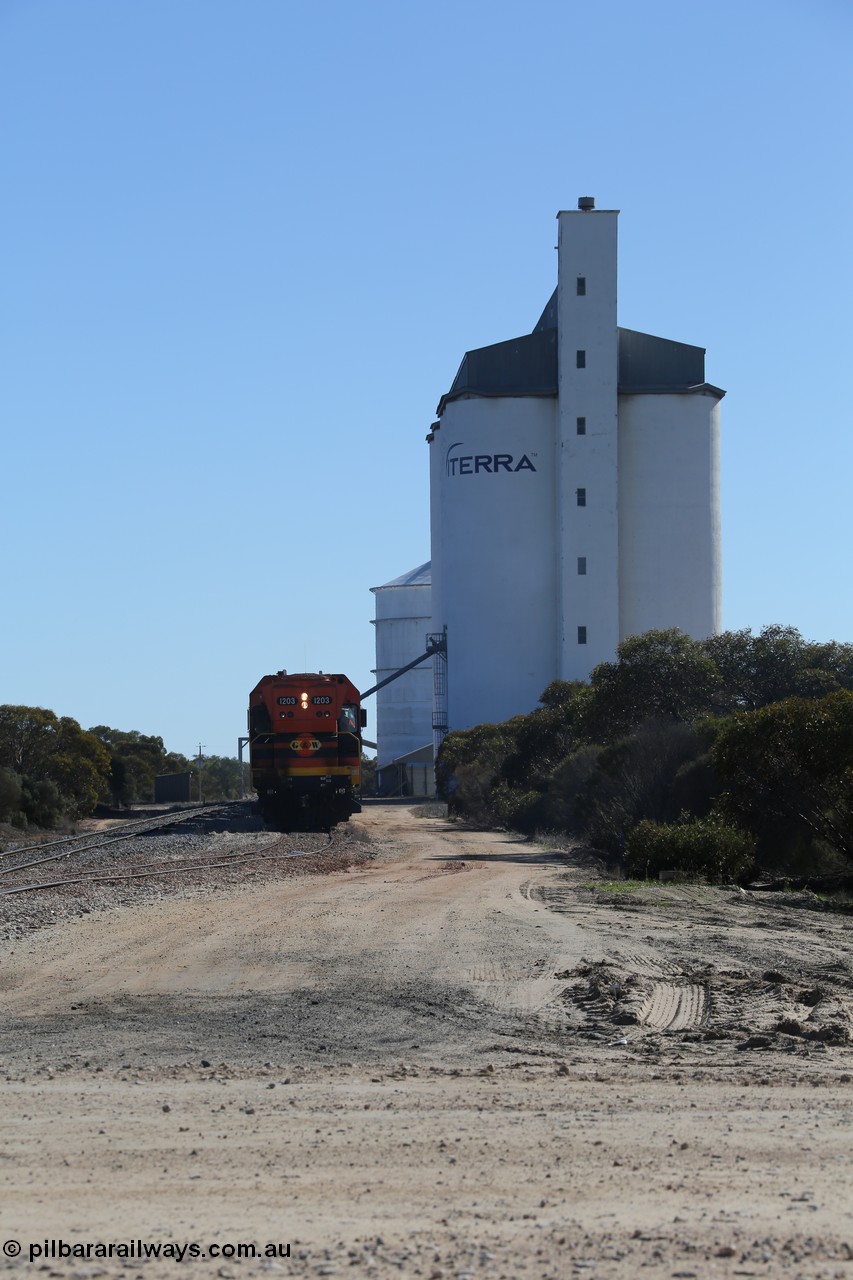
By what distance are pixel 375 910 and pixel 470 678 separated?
209 feet

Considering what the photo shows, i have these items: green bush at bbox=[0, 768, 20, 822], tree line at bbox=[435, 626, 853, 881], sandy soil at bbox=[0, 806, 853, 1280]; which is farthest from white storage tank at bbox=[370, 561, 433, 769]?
sandy soil at bbox=[0, 806, 853, 1280]

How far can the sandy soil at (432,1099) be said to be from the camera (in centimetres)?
516

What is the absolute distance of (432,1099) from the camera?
7516mm

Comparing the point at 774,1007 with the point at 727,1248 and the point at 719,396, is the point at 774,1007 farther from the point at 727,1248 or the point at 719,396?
the point at 719,396

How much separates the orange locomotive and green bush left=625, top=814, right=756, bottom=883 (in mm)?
12977

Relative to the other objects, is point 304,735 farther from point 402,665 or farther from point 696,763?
point 402,665

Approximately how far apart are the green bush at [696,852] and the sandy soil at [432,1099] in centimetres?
747

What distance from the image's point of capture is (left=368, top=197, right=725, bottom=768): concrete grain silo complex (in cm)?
7769

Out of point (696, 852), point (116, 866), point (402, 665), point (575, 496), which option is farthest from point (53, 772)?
point (696, 852)

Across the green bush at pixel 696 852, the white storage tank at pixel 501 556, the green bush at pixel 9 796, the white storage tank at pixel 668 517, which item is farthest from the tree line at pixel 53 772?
the green bush at pixel 696 852

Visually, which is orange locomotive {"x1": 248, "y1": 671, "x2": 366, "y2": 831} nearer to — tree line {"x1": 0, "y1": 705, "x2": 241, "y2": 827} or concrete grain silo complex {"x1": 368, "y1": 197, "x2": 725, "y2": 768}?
tree line {"x1": 0, "y1": 705, "x2": 241, "y2": 827}

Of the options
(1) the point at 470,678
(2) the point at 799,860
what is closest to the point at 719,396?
(1) the point at 470,678

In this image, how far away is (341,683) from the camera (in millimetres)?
36656

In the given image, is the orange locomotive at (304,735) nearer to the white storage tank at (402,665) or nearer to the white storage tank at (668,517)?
the white storage tank at (668,517)
